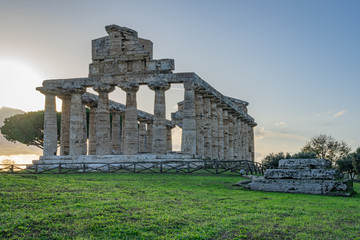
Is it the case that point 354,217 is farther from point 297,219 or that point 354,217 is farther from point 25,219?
point 25,219

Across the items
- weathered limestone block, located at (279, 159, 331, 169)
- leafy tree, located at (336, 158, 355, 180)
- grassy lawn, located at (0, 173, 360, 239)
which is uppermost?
weathered limestone block, located at (279, 159, 331, 169)

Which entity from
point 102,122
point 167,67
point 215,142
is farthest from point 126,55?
point 215,142

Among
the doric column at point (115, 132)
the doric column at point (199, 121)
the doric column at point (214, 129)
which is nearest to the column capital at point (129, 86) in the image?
the doric column at point (199, 121)

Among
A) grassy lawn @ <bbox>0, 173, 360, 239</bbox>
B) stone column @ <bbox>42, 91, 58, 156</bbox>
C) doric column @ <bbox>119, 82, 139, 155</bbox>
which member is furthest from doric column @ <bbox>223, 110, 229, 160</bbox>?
grassy lawn @ <bbox>0, 173, 360, 239</bbox>

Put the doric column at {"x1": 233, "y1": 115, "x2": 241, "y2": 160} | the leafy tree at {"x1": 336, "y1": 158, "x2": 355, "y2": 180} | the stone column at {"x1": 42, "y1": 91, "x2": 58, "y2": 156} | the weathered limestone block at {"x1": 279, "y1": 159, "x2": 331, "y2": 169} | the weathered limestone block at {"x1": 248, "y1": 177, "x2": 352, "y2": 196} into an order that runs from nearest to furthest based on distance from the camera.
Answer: the weathered limestone block at {"x1": 248, "y1": 177, "x2": 352, "y2": 196} < the weathered limestone block at {"x1": 279, "y1": 159, "x2": 331, "y2": 169} < the stone column at {"x1": 42, "y1": 91, "x2": 58, "y2": 156} < the leafy tree at {"x1": 336, "y1": 158, "x2": 355, "y2": 180} < the doric column at {"x1": 233, "y1": 115, "x2": 241, "y2": 160}

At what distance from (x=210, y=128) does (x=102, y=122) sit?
34.6 ft

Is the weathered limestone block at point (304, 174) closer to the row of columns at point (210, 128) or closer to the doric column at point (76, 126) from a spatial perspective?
the row of columns at point (210, 128)

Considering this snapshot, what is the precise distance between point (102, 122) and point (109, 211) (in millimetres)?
25354

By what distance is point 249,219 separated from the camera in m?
8.91

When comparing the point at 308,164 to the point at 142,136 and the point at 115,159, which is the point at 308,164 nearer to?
the point at 115,159

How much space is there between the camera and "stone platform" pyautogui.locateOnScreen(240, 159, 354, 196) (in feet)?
46.2

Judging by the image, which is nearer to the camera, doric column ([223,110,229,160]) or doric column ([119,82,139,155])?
doric column ([119,82,139,155])

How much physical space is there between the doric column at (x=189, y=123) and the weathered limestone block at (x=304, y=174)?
54.8 ft

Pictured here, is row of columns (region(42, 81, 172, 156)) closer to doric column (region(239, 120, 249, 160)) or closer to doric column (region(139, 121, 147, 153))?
doric column (region(139, 121, 147, 153))
